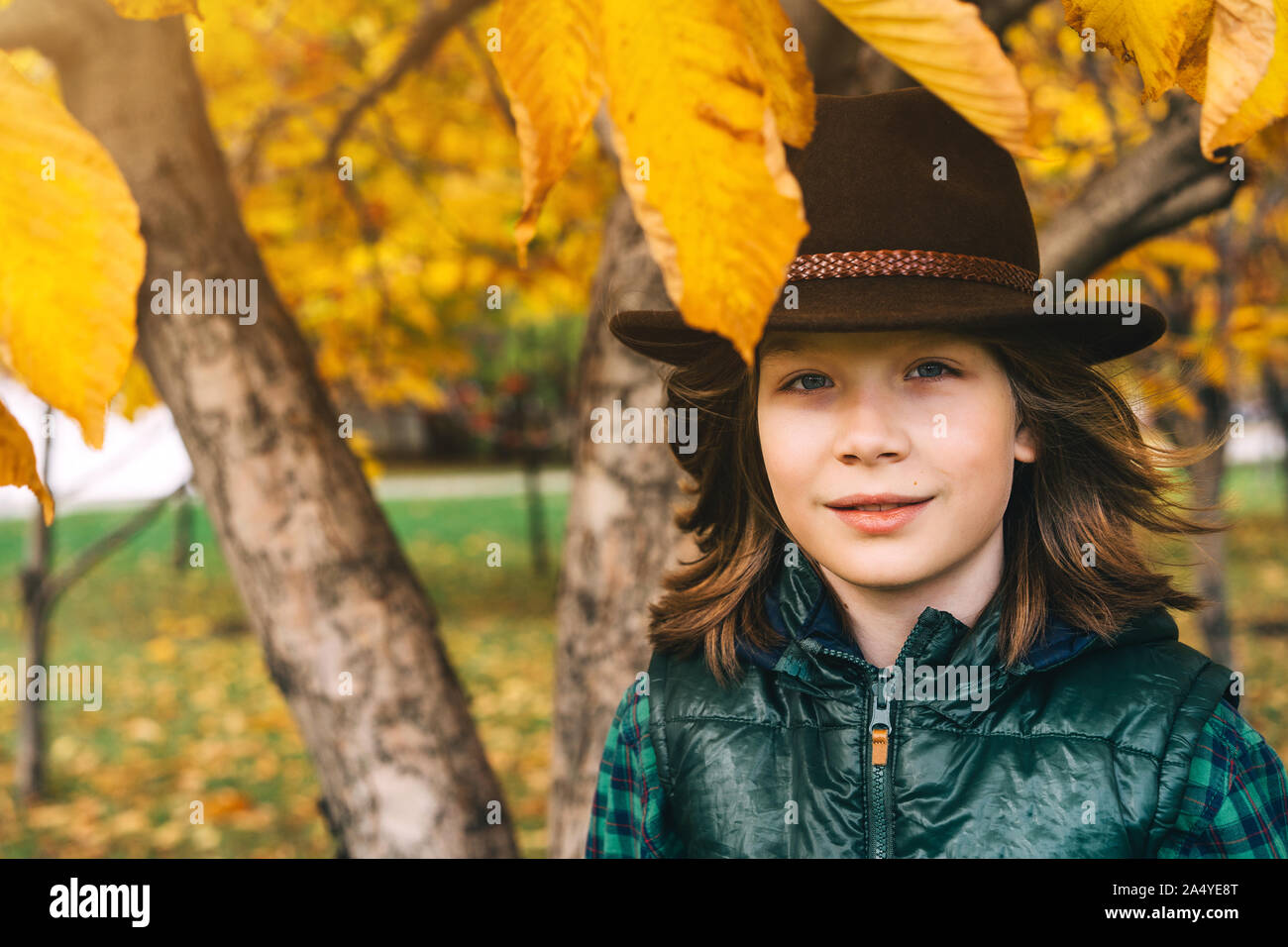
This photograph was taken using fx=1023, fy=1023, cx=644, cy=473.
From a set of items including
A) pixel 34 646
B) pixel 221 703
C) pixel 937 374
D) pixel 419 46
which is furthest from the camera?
pixel 221 703

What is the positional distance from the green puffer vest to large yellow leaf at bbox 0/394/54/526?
3.20 ft

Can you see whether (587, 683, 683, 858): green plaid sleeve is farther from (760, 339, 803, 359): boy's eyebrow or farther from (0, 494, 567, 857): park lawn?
(0, 494, 567, 857): park lawn

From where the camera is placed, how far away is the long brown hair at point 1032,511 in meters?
1.37

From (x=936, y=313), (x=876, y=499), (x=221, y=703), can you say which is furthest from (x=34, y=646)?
(x=936, y=313)

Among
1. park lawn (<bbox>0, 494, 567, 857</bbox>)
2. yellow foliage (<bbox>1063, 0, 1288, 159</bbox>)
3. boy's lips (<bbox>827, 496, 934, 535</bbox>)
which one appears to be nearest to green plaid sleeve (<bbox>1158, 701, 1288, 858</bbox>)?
boy's lips (<bbox>827, 496, 934, 535</bbox>)

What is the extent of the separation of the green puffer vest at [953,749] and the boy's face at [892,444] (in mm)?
134

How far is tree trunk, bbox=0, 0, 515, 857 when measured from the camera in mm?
1998

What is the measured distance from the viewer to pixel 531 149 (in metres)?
0.62

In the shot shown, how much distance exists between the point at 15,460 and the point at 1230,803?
132 centimetres

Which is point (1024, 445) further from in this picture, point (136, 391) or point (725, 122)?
point (136, 391)

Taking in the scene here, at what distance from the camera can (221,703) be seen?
7383 mm

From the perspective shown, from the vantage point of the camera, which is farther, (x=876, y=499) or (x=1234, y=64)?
(x=876, y=499)
